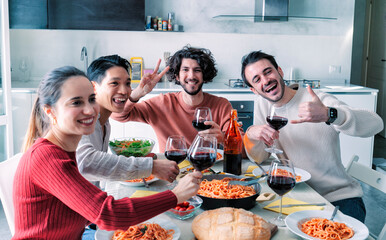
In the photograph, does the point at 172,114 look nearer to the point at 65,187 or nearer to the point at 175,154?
the point at 175,154

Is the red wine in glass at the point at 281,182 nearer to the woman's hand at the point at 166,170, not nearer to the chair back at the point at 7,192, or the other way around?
the woman's hand at the point at 166,170

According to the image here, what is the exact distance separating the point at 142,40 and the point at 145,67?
1.00 feet

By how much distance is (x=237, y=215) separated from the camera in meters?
1.22

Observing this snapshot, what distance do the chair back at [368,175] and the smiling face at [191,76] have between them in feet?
3.31

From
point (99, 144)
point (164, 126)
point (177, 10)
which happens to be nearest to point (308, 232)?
point (99, 144)

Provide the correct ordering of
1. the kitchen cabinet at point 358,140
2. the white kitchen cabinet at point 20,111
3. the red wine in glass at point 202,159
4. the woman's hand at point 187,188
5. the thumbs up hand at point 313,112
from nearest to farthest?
1. the woman's hand at point 187,188
2. the red wine in glass at point 202,159
3. the thumbs up hand at point 313,112
4. the white kitchen cabinet at point 20,111
5. the kitchen cabinet at point 358,140

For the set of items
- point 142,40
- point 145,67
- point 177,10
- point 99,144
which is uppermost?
point 177,10

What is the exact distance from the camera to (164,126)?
101 inches

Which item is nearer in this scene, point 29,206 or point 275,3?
point 29,206

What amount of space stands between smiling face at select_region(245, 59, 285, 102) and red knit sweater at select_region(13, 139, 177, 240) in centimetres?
107

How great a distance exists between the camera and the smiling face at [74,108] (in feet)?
4.22

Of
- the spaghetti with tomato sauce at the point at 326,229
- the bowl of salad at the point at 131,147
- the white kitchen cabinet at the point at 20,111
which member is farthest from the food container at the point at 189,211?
the white kitchen cabinet at the point at 20,111

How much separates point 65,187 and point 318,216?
2.69 feet

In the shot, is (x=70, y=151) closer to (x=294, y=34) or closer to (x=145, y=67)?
(x=145, y=67)
